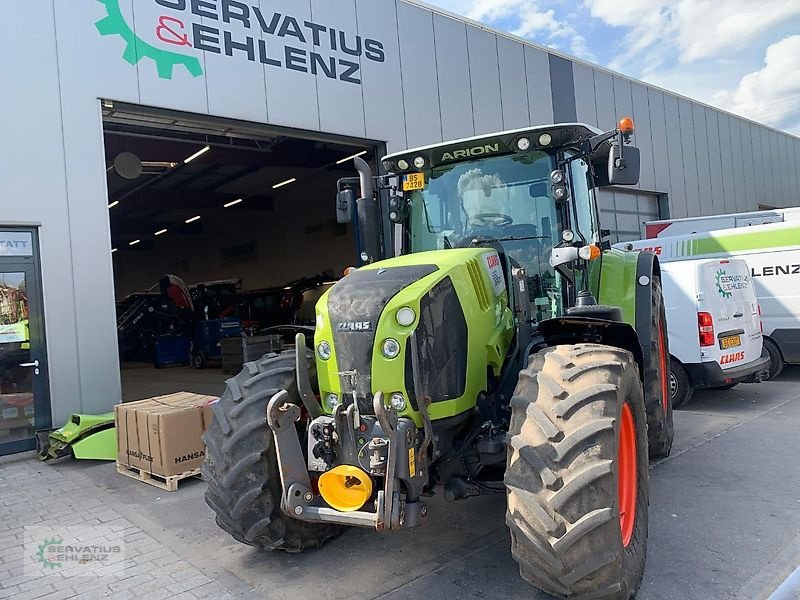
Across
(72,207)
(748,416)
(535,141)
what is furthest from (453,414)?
(72,207)

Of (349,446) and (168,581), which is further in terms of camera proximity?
(168,581)

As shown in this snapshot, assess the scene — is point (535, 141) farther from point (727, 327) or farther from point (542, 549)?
point (727, 327)

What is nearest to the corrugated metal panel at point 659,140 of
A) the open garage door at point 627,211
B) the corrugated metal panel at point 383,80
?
the open garage door at point 627,211

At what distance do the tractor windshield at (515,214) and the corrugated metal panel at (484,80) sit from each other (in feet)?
27.7

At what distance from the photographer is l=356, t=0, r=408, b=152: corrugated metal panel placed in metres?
10.9

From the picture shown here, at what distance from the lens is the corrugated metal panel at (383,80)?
10.9 m

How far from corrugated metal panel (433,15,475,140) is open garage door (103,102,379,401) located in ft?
5.75

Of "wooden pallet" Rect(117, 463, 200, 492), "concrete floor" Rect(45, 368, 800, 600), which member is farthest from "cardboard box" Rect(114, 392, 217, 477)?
"concrete floor" Rect(45, 368, 800, 600)

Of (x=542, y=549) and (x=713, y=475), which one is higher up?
(x=542, y=549)

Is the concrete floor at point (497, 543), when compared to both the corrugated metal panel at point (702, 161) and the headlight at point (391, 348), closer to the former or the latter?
the headlight at point (391, 348)

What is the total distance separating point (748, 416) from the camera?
25.1 ft

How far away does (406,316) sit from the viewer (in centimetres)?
339

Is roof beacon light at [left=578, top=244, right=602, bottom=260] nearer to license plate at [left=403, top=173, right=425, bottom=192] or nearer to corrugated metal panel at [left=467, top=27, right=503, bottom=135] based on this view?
license plate at [left=403, top=173, right=425, bottom=192]

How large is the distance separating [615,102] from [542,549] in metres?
16.0
